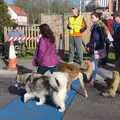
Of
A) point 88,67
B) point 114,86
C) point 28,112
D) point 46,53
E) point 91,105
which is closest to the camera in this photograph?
point 28,112

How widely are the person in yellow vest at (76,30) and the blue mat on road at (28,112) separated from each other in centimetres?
605

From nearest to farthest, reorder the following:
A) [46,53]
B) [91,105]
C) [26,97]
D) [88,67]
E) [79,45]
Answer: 1. [26,97]
2. [91,105]
3. [46,53]
4. [88,67]
5. [79,45]

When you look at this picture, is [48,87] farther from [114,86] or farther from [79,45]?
[79,45]

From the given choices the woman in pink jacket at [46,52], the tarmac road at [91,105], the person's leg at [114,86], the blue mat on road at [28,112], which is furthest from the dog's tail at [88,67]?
the blue mat on road at [28,112]

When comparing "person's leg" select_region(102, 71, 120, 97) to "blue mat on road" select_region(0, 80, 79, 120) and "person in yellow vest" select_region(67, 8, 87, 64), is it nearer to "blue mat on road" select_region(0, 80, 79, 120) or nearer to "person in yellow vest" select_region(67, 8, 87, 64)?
"blue mat on road" select_region(0, 80, 79, 120)

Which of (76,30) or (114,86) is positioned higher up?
(76,30)

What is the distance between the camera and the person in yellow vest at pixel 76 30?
48.9 feet

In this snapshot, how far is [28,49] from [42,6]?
181 feet

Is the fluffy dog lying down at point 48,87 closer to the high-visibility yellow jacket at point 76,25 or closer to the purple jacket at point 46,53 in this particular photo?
the purple jacket at point 46,53

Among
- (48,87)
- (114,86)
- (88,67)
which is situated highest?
(88,67)

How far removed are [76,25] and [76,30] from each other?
19 centimetres

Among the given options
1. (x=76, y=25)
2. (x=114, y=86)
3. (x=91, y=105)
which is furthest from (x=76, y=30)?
(x=91, y=105)

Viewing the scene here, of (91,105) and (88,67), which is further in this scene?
(88,67)

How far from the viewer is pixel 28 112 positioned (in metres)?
8.28
